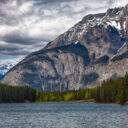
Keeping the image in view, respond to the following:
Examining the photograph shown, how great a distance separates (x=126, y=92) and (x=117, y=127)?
123 m

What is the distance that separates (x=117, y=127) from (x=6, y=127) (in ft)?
102

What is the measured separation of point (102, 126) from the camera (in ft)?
272

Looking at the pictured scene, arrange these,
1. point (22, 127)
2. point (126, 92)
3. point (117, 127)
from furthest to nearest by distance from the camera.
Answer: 1. point (126, 92)
2. point (22, 127)
3. point (117, 127)

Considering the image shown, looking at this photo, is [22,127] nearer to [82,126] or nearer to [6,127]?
[6,127]

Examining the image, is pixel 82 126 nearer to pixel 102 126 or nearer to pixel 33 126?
pixel 102 126

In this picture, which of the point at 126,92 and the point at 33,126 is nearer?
the point at 33,126

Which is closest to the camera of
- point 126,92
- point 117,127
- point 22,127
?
point 117,127

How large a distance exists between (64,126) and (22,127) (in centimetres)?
1175

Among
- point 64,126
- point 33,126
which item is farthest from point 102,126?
point 33,126

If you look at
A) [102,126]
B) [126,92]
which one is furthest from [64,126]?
[126,92]

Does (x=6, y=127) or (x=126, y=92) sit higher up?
(x=126, y=92)

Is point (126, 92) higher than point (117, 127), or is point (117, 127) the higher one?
point (126, 92)

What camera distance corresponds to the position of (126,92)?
653 ft

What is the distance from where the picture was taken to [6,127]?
86.8 metres
